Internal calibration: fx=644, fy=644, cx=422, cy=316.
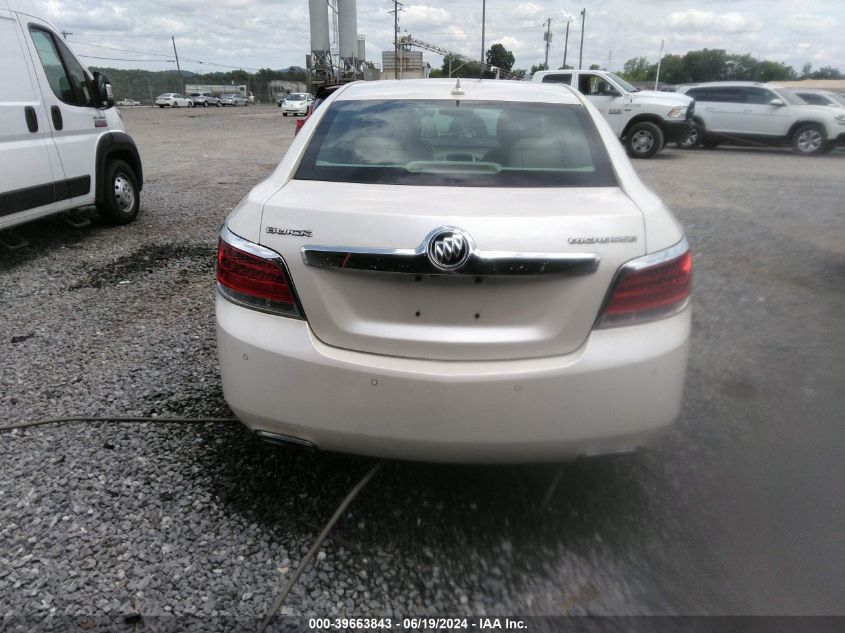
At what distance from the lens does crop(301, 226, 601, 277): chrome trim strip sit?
195cm

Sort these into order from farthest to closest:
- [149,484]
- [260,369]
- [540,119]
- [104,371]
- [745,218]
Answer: [745,218], [104,371], [540,119], [149,484], [260,369]

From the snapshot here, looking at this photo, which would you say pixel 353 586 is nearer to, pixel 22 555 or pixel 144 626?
pixel 144 626

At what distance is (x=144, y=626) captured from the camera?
2.02 m

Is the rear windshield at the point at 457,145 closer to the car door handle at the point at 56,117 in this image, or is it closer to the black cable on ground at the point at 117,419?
the black cable on ground at the point at 117,419

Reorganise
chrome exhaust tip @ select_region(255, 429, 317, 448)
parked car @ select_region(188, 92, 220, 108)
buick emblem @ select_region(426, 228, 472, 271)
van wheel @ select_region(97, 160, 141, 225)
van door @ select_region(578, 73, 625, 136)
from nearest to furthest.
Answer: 1. buick emblem @ select_region(426, 228, 472, 271)
2. chrome exhaust tip @ select_region(255, 429, 317, 448)
3. van wheel @ select_region(97, 160, 141, 225)
4. van door @ select_region(578, 73, 625, 136)
5. parked car @ select_region(188, 92, 220, 108)

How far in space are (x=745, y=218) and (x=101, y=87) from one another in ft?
25.8

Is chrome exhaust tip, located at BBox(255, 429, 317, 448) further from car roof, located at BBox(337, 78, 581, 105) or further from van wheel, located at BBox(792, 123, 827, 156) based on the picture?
van wheel, located at BBox(792, 123, 827, 156)

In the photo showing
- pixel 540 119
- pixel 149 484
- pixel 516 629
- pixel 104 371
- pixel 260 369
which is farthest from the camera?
pixel 104 371

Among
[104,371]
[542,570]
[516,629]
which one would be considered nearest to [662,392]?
[542,570]

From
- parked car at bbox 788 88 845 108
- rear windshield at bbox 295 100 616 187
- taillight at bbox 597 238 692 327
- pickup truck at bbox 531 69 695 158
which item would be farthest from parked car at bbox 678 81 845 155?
taillight at bbox 597 238 692 327

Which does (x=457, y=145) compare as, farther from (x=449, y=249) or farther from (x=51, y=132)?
(x=51, y=132)

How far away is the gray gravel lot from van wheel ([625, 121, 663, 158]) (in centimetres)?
1192

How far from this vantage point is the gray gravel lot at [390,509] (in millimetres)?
2127

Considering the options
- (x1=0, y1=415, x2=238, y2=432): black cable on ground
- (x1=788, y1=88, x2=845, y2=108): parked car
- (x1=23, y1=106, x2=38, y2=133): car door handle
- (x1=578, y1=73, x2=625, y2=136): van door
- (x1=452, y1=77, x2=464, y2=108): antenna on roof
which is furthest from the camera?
(x1=788, y1=88, x2=845, y2=108): parked car
